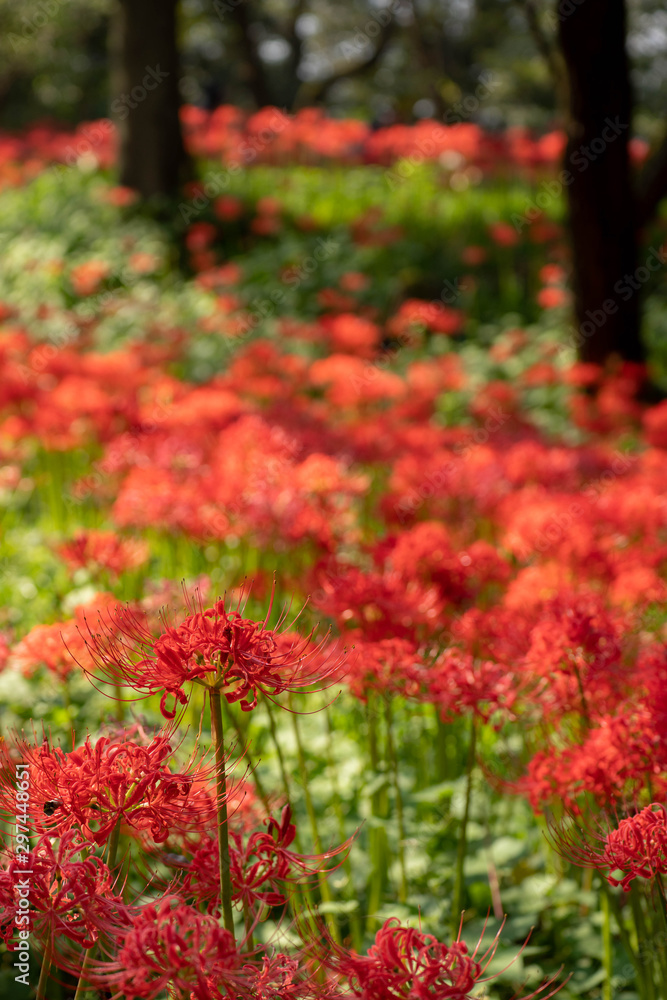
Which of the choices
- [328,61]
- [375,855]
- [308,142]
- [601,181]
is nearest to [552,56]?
[601,181]

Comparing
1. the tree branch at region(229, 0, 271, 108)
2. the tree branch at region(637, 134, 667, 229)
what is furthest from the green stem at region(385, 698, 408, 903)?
the tree branch at region(229, 0, 271, 108)

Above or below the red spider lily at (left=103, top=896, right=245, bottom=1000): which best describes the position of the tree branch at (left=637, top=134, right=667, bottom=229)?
above

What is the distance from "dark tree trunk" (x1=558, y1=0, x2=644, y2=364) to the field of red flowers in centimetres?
47

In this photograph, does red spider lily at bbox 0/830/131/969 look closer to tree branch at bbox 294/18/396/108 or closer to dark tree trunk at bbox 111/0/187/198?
dark tree trunk at bbox 111/0/187/198

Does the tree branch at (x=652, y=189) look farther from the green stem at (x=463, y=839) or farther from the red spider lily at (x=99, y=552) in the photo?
the green stem at (x=463, y=839)

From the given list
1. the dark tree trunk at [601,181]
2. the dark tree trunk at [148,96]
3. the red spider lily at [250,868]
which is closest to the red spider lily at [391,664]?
the red spider lily at [250,868]

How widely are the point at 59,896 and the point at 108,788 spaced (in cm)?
13

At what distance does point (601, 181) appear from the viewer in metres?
6.56

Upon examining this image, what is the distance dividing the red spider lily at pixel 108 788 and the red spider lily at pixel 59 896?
3 centimetres

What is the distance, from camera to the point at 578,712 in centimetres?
181

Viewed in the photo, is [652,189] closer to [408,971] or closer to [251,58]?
[408,971]

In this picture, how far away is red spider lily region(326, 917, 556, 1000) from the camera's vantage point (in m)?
1.04

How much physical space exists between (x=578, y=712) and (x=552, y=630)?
227 mm

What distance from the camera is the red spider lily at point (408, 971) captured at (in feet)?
3.41
